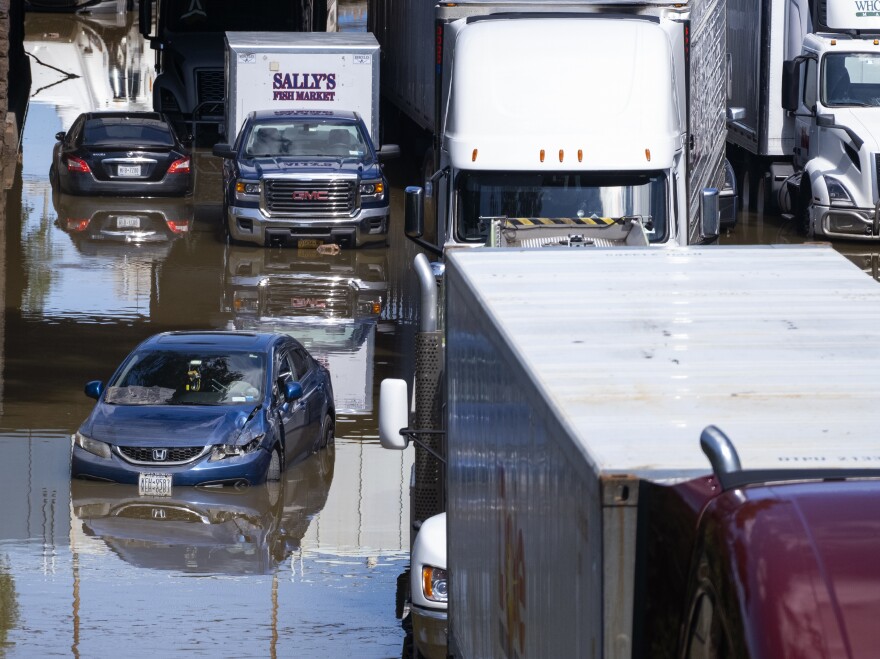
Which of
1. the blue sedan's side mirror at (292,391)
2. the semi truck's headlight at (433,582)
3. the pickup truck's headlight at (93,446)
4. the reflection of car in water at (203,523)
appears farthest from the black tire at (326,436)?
the semi truck's headlight at (433,582)

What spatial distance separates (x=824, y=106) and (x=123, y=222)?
38.2ft

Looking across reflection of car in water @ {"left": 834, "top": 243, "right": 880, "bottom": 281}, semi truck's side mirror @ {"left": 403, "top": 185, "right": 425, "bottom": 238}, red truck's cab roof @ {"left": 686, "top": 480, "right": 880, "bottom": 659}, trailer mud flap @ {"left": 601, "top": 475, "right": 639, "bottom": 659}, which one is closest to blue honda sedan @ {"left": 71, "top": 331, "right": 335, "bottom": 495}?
semi truck's side mirror @ {"left": 403, "top": 185, "right": 425, "bottom": 238}

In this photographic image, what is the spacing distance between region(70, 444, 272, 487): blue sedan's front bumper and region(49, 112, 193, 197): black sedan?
16513mm

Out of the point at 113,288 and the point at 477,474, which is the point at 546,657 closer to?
the point at 477,474

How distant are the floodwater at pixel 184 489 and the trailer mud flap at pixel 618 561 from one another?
7.23m

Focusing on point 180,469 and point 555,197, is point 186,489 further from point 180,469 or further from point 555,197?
point 555,197

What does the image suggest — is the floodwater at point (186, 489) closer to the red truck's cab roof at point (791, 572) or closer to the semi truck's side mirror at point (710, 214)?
the semi truck's side mirror at point (710, 214)

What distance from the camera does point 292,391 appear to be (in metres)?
15.1

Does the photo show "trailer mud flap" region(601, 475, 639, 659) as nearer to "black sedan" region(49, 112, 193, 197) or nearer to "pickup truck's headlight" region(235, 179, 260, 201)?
"pickup truck's headlight" region(235, 179, 260, 201)

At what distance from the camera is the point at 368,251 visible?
2717 cm

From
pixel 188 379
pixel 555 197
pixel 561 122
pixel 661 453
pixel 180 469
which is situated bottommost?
pixel 180 469

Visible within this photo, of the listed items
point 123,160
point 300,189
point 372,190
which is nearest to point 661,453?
point 300,189

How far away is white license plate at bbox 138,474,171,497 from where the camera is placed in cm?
1427

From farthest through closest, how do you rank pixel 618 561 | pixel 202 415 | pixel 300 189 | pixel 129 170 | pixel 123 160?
pixel 129 170 → pixel 123 160 → pixel 300 189 → pixel 202 415 → pixel 618 561
